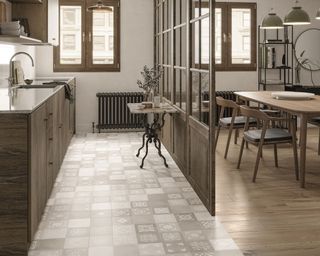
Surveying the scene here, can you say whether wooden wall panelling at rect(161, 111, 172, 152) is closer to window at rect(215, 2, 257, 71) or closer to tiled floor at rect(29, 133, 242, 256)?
tiled floor at rect(29, 133, 242, 256)

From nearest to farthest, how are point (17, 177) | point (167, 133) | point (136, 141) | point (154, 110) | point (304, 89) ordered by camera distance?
point (17, 177)
point (154, 110)
point (167, 133)
point (136, 141)
point (304, 89)

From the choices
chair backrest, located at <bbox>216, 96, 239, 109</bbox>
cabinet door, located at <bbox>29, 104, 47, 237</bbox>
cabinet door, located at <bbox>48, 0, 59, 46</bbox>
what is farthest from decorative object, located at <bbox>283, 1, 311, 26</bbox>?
cabinet door, located at <bbox>29, 104, 47, 237</bbox>

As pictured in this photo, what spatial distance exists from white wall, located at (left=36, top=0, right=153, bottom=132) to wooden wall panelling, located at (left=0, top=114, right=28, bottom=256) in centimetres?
A: 514

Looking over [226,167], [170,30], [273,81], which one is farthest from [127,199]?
[273,81]

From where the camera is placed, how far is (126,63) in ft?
25.6

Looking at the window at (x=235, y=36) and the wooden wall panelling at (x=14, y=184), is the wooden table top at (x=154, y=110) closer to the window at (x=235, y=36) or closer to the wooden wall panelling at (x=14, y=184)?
the wooden wall panelling at (x=14, y=184)

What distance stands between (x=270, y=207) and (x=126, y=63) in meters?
4.71

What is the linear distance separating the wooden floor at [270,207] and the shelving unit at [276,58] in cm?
281

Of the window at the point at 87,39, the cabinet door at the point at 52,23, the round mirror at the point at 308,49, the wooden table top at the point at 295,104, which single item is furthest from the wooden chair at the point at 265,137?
the round mirror at the point at 308,49

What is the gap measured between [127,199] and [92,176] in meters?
0.94

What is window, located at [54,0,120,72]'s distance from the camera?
7555 mm

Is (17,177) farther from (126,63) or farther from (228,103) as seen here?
(126,63)

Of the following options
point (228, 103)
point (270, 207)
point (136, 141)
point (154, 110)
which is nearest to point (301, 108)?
point (270, 207)

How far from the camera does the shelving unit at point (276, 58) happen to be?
7.99 m
